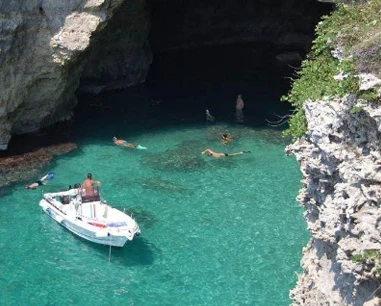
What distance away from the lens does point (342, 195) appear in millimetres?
9195

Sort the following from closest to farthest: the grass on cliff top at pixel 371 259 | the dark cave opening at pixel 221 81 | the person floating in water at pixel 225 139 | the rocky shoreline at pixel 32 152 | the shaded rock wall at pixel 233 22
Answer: the grass on cliff top at pixel 371 259 < the rocky shoreline at pixel 32 152 < the person floating in water at pixel 225 139 < the dark cave opening at pixel 221 81 < the shaded rock wall at pixel 233 22

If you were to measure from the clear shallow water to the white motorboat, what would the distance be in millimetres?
333

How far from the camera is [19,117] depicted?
75.4ft

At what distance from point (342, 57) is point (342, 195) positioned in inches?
90.1

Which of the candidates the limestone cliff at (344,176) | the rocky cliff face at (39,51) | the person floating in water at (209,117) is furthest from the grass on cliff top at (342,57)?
the person floating in water at (209,117)

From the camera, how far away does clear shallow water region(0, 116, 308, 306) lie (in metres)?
14.7

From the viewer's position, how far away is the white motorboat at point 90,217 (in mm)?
15969

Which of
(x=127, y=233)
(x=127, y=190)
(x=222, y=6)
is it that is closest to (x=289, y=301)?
(x=127, y=233)

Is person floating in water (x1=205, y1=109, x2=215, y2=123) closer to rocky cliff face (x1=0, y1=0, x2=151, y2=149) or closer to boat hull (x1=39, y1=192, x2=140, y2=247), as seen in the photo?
rocky cliff face (x1=0, y1=0, x2=151, y2=149)

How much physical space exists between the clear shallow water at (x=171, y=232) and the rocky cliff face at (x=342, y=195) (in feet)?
12.7

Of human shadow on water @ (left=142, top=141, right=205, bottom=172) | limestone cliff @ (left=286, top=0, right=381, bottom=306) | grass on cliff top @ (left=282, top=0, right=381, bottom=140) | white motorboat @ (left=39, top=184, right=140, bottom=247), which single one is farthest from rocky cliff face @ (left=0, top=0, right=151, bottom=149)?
limestone cliff @ (left=286, top=0, right=381, bottom=306)

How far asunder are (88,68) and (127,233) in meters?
14.2

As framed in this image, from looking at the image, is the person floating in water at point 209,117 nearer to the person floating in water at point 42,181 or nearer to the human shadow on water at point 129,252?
the person floating in water at point 42,181

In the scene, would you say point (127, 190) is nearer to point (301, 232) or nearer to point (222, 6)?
point (301, 232)
